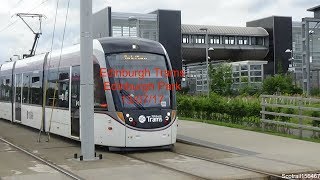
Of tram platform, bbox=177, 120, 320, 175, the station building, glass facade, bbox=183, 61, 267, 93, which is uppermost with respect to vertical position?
the station building

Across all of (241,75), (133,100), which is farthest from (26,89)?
(241,75)

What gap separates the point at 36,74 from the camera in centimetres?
1983

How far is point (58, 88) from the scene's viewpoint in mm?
16609

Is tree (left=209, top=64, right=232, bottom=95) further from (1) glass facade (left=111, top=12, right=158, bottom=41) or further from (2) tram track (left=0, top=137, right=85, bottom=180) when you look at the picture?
(2) tram track (left=0, top=137, right=85, bottom=180)

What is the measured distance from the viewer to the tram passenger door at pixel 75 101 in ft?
48.9

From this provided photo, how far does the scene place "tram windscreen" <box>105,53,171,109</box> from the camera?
13.6 metres

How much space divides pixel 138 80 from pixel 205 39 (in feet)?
184

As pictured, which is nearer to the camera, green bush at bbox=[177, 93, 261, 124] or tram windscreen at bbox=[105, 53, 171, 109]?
tram windscreen at bbox=[105, 53, 171, 109]

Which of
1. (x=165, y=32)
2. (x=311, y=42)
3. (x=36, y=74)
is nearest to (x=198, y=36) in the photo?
(x=165, y=32)

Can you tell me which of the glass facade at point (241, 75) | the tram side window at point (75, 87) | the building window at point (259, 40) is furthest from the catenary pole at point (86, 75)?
the building window at point (259, 40)

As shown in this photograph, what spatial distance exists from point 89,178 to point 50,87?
26.9 ft

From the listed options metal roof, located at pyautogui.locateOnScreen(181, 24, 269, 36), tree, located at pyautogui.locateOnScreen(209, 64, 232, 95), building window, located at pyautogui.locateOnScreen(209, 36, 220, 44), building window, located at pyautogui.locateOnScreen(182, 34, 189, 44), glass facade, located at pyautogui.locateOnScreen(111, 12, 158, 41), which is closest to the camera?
tree, located at pyautogui.locateOnScreen(209, 64, 232, 95)

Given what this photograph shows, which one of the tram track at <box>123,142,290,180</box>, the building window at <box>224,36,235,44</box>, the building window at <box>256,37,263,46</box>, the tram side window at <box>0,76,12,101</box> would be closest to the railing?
the tram track at <box>123,142,290,180</box>

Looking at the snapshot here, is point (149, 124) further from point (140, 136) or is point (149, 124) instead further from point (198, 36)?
point (198, 36)
